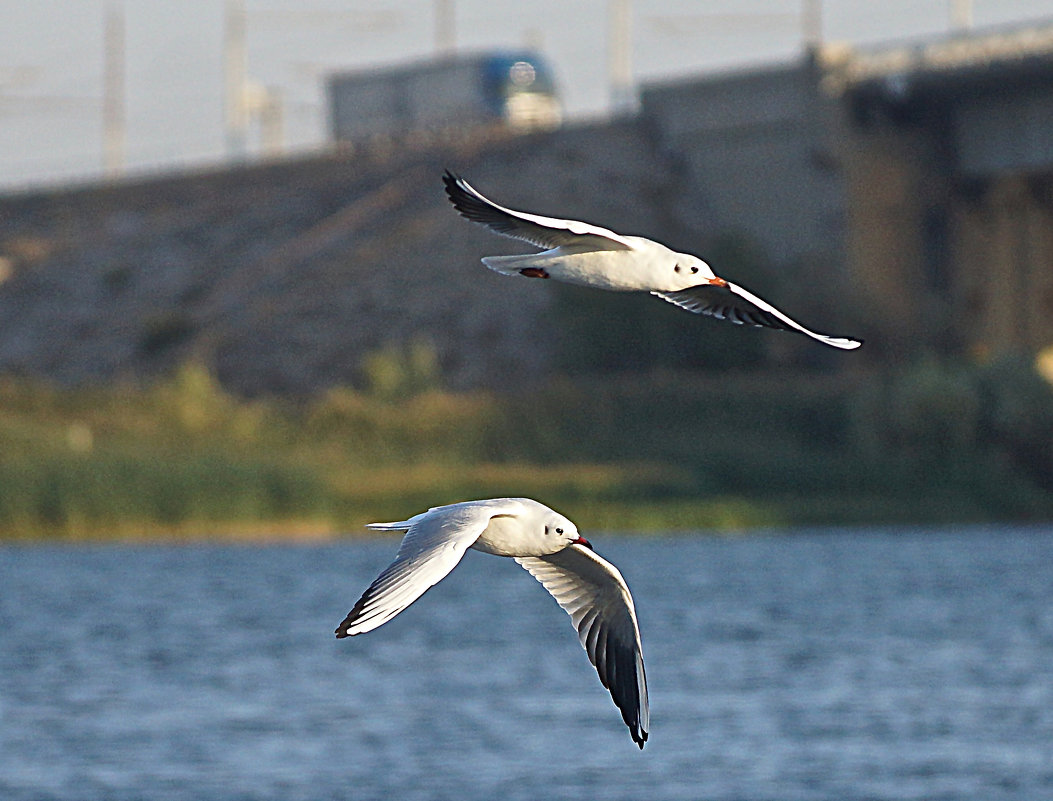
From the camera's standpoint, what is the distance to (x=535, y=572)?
12320mm

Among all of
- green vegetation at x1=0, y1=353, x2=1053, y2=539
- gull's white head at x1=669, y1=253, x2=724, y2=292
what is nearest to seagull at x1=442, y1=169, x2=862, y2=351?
gull's white head at x1=669, y1=253, x2=724, y2=292

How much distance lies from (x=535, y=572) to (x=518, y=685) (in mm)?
31947

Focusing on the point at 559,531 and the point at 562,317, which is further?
the point at 562,317

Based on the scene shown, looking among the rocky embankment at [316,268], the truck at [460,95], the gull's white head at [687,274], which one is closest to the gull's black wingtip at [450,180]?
the gull's white head at [687,274]

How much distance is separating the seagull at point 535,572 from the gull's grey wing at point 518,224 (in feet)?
4.24

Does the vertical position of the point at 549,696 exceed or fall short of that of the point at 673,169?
it falls short

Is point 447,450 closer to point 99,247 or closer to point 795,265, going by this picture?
point 795,265

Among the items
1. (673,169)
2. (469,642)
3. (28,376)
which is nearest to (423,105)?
(673,169)

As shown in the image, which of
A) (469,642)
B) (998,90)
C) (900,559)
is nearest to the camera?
(469,642)

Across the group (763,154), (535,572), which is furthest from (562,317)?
(535,572)

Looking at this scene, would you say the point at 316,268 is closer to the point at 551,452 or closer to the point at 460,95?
the point at 460,95

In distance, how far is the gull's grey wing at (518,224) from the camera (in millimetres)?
9953

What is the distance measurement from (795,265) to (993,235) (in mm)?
8521

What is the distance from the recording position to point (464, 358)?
10038 centimetres
